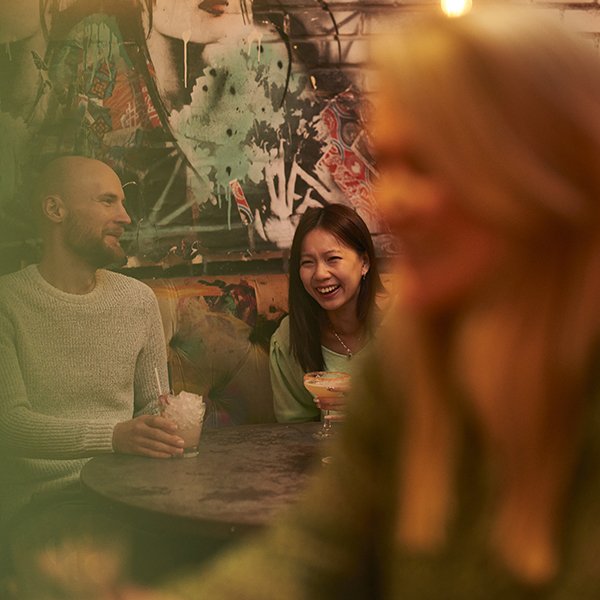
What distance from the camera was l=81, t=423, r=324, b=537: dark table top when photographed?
54.9 inches

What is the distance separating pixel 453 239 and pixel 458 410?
0.12m

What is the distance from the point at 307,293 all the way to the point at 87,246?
66 cm

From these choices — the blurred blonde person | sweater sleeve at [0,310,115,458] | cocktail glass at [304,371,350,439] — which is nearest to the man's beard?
sweater sleeve at [0,310,115,458]

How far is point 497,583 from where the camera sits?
554 millimetres

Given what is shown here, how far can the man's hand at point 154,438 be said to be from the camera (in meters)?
1.74

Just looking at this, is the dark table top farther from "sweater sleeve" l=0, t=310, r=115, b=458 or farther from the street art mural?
the street art mural

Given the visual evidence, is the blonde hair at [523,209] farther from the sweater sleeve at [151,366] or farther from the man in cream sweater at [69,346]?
the sweater sleeve at [151,366]

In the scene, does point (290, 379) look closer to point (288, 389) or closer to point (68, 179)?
point (288, 389)

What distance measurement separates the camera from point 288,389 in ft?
7.81

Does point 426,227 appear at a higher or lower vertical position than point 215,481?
higher

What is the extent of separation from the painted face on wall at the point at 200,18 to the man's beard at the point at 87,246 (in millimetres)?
684

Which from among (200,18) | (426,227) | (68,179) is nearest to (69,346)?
(68,179)

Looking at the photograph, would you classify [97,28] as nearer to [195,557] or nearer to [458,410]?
[195,557]

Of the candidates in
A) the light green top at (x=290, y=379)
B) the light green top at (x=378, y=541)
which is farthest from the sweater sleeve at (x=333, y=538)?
the light green top at (x=290, y=379)
